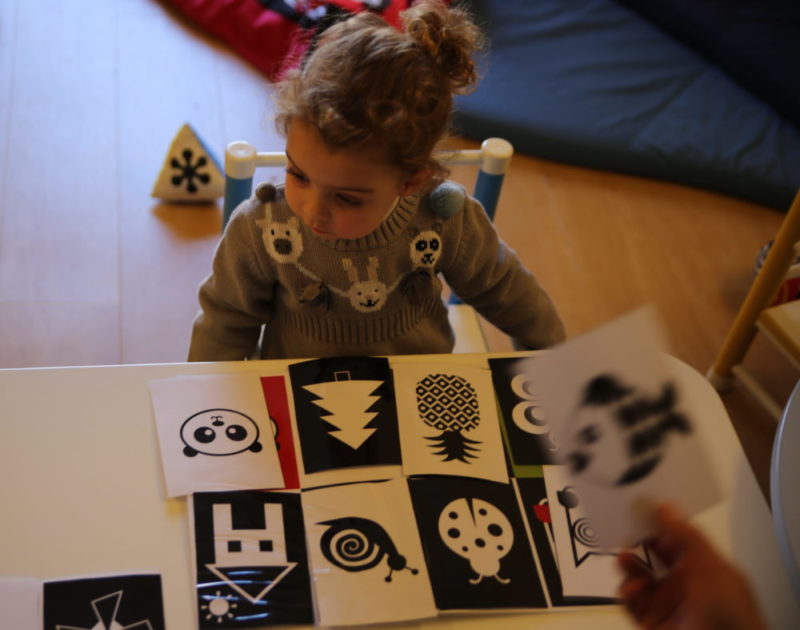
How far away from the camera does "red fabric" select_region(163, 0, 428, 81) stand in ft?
7.09

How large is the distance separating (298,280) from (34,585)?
41 cm

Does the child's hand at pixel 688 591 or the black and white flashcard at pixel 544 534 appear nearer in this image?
the child's hand at pixel 688 591

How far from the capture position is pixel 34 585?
68 cm

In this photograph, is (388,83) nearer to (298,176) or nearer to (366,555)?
(298,176)

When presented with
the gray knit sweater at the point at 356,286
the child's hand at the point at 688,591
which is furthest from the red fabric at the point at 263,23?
the child's hand at the point at 688,591

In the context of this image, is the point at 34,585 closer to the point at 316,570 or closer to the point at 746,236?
the point at 316,570

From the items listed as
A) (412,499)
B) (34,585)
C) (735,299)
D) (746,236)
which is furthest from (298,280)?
(746,236)

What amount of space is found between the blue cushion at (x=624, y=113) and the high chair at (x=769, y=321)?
1.97 ft

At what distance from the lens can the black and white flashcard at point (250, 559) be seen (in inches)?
27.1

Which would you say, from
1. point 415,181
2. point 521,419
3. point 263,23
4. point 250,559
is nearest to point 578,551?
point 521,419

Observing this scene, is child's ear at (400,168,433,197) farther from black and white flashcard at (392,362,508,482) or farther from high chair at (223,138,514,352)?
black and white flashcard at (392,362,508,482)

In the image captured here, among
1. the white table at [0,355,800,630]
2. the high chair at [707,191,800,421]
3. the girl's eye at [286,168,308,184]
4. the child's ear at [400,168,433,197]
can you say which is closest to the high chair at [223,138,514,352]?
the child's ear at [400,168,433,197]

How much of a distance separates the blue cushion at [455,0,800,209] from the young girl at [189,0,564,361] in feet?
4.01

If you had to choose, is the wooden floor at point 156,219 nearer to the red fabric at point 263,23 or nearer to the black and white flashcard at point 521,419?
the red fabric at point 263,23
